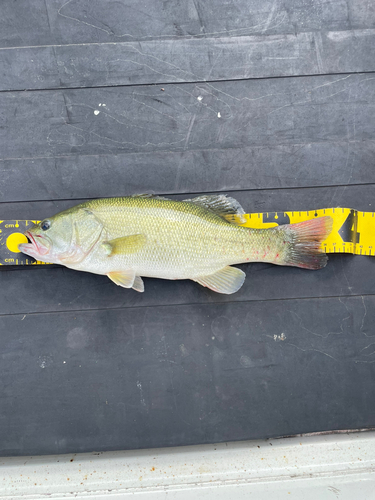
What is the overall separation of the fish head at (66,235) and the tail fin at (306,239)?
3.74ft

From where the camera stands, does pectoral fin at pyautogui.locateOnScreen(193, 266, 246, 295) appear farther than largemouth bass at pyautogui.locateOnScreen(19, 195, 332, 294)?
Yes

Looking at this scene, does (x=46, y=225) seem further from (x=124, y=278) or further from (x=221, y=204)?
(x=221, y=204)

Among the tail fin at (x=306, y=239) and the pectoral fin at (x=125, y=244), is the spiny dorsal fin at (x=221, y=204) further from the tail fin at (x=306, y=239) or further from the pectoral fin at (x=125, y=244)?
the pectoral fin at (x=125, y=244)

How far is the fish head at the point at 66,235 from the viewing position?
1794mm

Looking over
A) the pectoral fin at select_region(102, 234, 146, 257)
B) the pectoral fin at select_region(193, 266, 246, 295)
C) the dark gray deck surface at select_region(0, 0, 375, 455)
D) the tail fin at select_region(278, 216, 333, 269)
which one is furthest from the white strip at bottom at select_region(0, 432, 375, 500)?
the pectoral fin at select_region(102, 234, 146, 257)

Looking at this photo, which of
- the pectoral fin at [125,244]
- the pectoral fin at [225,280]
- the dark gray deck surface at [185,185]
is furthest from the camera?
the dark gray deck surface at [185,185]

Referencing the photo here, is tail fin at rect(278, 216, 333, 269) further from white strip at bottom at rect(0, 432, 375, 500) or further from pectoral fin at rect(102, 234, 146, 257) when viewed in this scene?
white strip at bottom at rect(0, 432, 375, 500)

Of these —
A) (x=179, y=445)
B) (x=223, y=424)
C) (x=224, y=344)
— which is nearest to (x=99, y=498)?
(x=179, y=445)

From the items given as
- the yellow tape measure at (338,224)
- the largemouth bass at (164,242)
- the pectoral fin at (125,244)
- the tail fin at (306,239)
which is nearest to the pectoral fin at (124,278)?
the largemouth bass at (164,242)

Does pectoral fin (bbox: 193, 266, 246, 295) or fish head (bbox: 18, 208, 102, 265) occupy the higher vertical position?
fish head (bbox: 18, 208, 102, 265)

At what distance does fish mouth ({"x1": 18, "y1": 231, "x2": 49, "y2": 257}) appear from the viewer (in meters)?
1.80

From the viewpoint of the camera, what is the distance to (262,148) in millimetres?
2043

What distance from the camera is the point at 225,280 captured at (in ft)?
6.24

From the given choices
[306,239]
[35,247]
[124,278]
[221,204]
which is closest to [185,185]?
[221,204]
